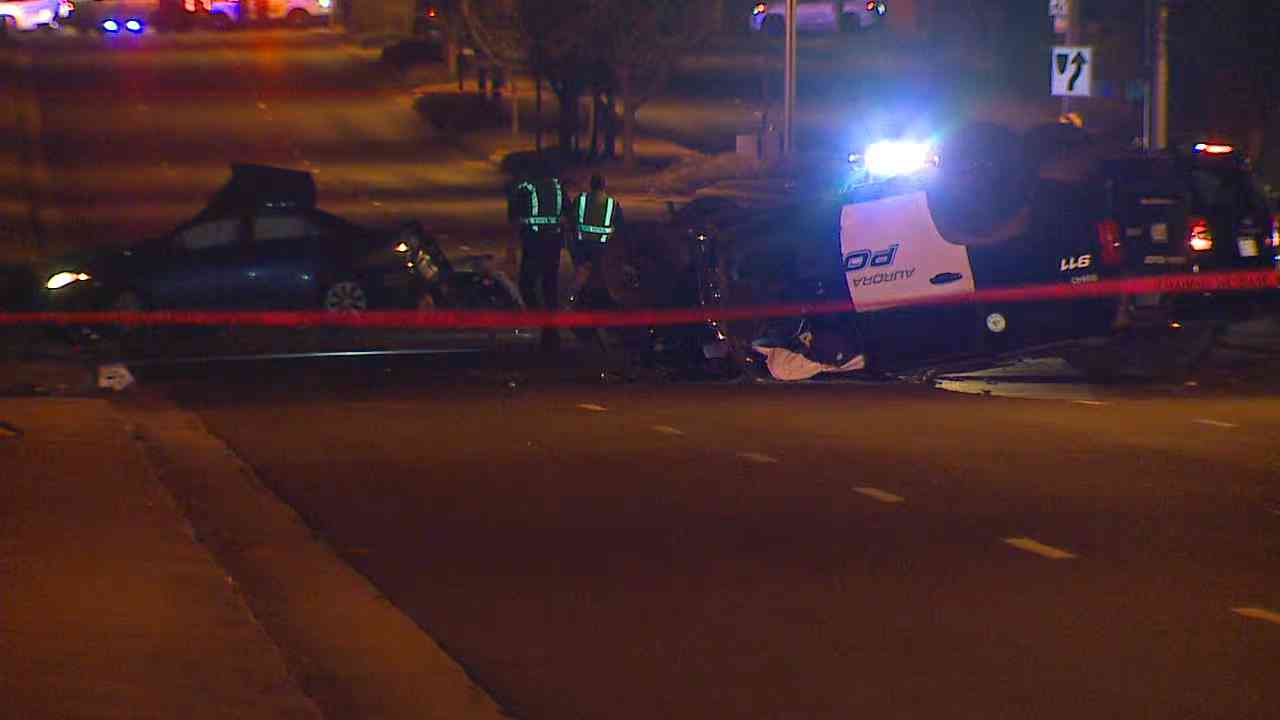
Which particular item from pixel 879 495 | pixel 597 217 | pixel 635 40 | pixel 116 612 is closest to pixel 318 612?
pixel 116 612

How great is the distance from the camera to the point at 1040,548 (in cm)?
927

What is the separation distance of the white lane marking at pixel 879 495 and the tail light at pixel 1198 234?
21.3 ft

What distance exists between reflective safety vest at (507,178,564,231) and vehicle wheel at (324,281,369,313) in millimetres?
2167

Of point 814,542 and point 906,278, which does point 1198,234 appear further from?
point 814,542

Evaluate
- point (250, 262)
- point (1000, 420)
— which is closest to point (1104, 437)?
point (1000, 420)

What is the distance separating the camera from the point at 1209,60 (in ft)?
115

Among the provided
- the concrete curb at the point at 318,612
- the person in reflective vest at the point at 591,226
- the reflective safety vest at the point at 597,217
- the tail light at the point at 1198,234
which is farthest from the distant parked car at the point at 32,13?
the concrete curb at the point at 318,612

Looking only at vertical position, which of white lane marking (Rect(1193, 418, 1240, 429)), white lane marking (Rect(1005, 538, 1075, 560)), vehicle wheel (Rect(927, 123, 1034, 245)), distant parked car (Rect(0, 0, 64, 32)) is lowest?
white lane marking (Rect(1193, 418, 1240, 429))

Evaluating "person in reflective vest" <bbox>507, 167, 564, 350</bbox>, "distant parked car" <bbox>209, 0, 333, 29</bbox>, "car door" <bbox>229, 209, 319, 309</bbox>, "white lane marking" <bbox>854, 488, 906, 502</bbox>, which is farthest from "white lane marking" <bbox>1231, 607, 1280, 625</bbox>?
"distant parked car" <bbox>209, 0, 333, 29</bbox>

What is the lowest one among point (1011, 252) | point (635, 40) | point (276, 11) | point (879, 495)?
point (879, 495)

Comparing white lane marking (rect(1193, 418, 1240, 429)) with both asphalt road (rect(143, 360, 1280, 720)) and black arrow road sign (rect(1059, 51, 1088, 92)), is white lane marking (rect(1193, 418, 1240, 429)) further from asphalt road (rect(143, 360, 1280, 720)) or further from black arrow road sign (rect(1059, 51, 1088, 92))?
black arrow road sign (rect(1059, 51, 1088, 92))

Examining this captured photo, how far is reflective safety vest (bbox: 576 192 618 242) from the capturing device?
18.9 metres

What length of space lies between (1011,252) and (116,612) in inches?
389

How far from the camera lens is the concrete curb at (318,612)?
6836 millimetres
